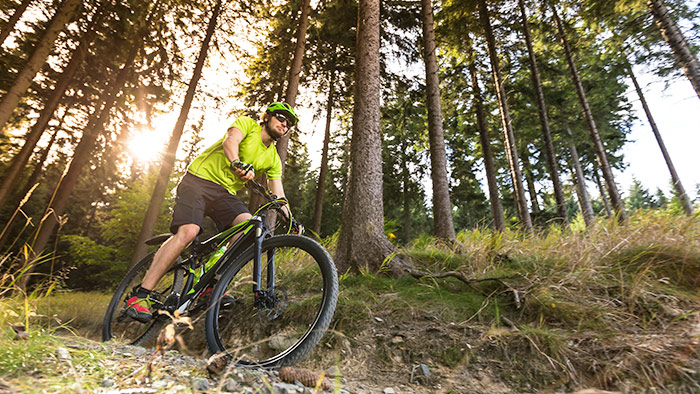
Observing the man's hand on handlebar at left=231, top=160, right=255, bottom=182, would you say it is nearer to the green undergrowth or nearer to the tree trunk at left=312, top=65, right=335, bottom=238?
the green undergrowth

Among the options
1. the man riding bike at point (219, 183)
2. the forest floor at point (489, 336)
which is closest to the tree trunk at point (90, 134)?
the forest floor at point (489, 336)

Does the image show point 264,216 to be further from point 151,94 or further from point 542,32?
point 542,32

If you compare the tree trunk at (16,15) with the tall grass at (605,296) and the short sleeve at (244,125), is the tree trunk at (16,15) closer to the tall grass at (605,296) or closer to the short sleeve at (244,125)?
the short sleeve at (244,125)

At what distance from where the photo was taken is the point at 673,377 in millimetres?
1788

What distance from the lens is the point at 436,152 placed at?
256 inches

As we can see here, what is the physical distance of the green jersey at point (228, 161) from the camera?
3.02 meters

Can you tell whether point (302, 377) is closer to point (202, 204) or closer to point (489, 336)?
point (489, 336)

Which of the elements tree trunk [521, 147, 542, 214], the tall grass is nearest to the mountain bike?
the tall grass

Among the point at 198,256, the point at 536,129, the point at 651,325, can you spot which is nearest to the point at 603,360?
the point at 651,325

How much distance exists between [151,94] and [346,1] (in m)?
7.89

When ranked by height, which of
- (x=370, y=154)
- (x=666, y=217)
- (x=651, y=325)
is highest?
(x=370, y=154)

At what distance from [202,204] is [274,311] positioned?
4.21 ft

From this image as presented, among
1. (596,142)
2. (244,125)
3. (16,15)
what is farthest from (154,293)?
(596,142)

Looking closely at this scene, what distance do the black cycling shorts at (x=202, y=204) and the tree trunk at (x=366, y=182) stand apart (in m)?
1.57
